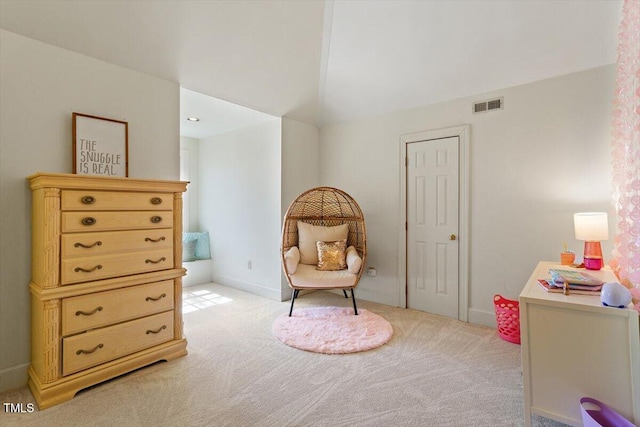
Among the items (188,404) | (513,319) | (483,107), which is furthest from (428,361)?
(483,107)

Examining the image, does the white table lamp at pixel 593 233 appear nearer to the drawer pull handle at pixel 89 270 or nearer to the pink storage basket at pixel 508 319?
the pink storage basket at pixel 508 319

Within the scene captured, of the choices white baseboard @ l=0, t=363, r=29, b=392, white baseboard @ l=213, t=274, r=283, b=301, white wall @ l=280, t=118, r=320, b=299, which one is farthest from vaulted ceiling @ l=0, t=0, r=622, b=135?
white baseboard @ l=213, t=274, r=283, b=301

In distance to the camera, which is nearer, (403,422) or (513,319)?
(403,422)

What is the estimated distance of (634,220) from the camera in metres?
1.52

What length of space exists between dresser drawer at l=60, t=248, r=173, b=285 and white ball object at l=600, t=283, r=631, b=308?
105 inches

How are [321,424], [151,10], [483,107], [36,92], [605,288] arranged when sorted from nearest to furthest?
[605,288]
[321,424]
[36,92]
[151,10]
[483,107]

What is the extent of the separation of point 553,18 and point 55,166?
12.3ft

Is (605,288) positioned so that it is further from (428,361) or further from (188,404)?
(188,404)

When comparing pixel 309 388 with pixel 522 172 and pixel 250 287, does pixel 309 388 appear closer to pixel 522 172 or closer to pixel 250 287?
pixel 250 287

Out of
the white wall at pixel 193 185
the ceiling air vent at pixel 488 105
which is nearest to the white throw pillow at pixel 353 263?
the ceiling air vent at pixel 488 105

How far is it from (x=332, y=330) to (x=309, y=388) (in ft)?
2.84

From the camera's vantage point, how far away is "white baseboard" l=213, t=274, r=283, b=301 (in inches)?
151

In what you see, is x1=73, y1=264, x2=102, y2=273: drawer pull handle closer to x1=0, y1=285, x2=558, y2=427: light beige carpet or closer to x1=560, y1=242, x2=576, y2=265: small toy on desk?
x1=0, y1=285, x2=558, y2=427: light beige carpet

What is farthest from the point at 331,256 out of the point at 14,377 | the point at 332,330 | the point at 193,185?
the point at 193,185
